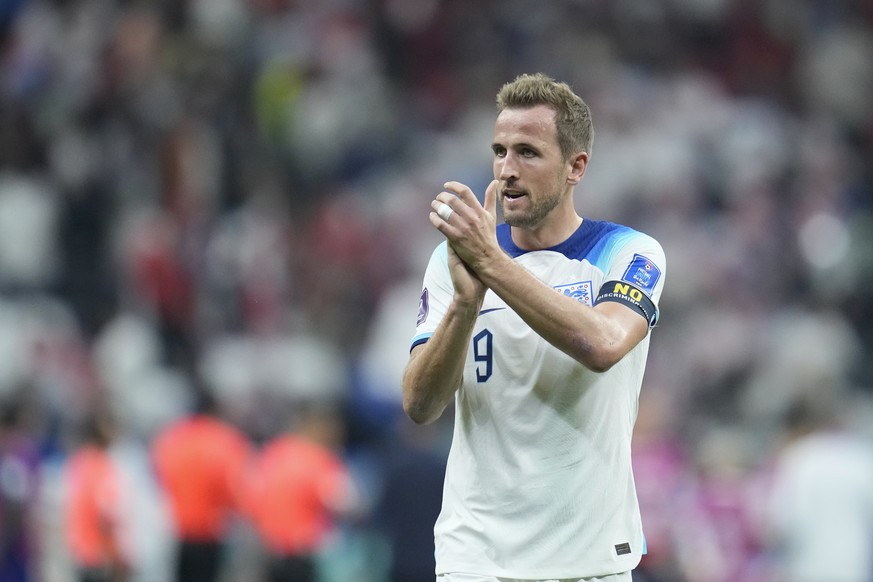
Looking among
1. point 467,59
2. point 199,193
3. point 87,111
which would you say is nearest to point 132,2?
point 87,111

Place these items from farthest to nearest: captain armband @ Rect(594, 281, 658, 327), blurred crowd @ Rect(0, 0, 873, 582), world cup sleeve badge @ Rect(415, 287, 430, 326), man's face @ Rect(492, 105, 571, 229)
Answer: blurred crowd @ Rect(0, 0, 873, 582), world cup sleeve badge @ Rect(415, 287, 430, 326), man's face @ Rect(492, 105, 571, 229), captain armband @ Rect(594, 281, 658, 327)

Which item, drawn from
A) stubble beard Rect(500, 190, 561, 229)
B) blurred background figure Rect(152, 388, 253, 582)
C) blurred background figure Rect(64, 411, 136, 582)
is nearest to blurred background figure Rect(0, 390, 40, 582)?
blurred background figure Rect(64, 411, 136, 582)

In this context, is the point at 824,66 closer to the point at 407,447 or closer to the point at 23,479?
the point at 407,447

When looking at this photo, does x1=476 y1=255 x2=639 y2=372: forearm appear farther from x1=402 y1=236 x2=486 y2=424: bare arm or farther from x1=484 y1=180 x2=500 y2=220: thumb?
x1=484 y1=180 x2=500 y2=220: thumb

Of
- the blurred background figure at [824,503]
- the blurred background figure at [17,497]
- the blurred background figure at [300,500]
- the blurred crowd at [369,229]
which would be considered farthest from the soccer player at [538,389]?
the blurred background figure at [300,500]

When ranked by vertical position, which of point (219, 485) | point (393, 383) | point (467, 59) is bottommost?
point (219, 485)

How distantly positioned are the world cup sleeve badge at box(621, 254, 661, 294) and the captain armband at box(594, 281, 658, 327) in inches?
1.1

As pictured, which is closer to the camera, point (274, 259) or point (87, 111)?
point (274, 259)

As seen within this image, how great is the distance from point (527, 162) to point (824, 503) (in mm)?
5212

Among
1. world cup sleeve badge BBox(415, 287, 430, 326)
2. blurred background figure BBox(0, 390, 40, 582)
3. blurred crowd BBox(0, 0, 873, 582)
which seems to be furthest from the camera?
blurred crowd BBox(0, 0, 873, 582)

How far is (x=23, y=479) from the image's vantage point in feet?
31.4

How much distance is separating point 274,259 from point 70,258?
84.1 inches

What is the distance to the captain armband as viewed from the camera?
4.72 metres

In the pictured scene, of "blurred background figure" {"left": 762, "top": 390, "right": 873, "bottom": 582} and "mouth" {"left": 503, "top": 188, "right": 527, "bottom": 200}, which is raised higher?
"mouth" {"left": 503, "top": 188, "right": 527, "bottom": 200}
